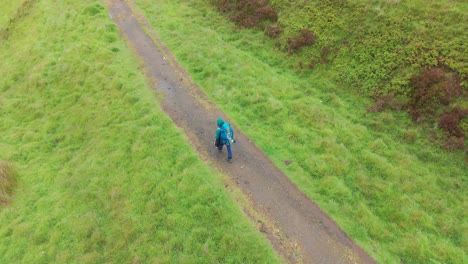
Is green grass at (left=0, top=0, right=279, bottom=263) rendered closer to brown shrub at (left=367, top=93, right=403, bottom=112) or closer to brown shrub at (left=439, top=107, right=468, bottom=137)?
brown shrub at (left=367, top=93, right=403, bottom=112)

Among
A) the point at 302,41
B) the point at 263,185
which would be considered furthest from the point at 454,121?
the point at 302,41

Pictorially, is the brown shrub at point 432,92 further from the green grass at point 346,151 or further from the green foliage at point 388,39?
the green grass at point 346,151

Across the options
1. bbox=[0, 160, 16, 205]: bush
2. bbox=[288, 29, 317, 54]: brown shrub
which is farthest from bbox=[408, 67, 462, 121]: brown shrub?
bbox=[0, 160, 16, 205]: bush

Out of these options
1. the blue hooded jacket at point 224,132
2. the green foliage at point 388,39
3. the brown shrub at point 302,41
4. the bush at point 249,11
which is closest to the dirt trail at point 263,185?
the blue hooded jacket at point 224,132

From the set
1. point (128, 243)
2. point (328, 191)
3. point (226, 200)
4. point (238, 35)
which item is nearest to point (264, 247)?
point (226, 200)

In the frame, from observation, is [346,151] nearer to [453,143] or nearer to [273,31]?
[453,143]
